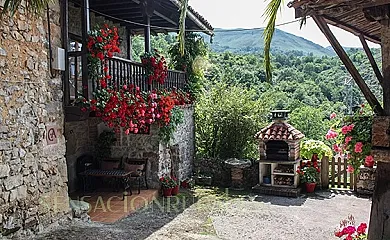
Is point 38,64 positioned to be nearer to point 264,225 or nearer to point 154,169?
point 154,169

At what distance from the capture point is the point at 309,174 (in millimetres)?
9703

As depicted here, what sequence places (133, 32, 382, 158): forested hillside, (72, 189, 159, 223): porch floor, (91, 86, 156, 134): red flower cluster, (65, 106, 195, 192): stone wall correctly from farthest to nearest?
1. (133, 32, 382, 158): forested hillside
2. (65, 106, 195, 192): stone wall
3. (72, 189, 159, 223): porch floor
4. (91, 86, 156, 134): red flower cluster

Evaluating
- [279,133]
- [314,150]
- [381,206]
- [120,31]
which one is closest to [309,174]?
[314,150]

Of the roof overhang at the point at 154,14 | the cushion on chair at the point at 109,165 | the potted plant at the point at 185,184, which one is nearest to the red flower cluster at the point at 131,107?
the cushion on chair at the point at 109,165

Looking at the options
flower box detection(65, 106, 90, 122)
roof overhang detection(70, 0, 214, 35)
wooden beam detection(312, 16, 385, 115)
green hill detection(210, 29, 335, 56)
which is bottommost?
flower box detection(65, 106, 90, 122)

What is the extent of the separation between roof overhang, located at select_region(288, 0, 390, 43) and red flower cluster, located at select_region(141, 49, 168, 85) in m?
5.26

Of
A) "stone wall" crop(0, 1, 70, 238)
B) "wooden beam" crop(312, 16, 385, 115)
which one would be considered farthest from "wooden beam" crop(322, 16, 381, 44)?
"stone wall" crop(0, 1, 70, 238)

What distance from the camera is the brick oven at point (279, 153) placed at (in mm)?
9555

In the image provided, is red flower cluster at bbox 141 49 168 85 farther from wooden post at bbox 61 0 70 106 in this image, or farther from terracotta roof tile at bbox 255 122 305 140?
terracotta roof tile at bbox 255 122 305 140

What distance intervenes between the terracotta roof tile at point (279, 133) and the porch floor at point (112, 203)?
3.32 m

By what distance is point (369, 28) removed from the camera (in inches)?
174

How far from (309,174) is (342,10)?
6.94 m

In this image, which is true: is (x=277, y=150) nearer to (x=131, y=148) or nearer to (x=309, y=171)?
(x=309, y=171)

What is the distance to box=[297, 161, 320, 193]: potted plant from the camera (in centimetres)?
962
